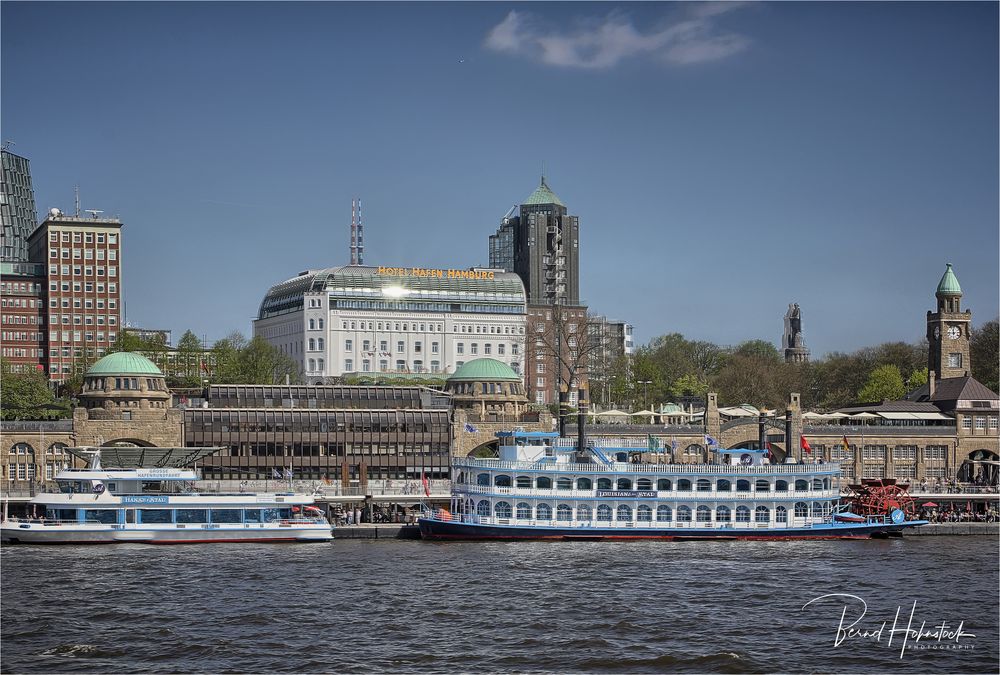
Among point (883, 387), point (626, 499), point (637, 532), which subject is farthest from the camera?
point (883, 387)

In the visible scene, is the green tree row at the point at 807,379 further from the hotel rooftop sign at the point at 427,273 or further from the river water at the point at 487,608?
the river water at the point at 487,608

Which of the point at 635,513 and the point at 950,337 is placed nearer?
the point at 635,513

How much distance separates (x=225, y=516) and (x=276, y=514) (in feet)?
10.9

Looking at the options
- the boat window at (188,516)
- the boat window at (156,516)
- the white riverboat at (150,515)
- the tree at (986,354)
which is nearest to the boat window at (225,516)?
the white riverboat at (150,515)

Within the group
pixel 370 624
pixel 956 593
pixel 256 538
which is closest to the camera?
pixel 370 624

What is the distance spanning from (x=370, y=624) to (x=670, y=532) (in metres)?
38.2

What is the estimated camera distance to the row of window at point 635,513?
96312mm

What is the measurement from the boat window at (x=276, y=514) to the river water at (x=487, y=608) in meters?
4.10

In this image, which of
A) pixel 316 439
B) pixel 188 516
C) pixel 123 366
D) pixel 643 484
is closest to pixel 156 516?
pixel 188 516

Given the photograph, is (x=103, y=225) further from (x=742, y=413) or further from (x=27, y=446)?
(x=742, y=413)

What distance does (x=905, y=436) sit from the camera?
134 meters

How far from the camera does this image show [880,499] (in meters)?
103

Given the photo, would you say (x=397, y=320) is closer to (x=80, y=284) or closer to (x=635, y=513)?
(x=80, y=284)

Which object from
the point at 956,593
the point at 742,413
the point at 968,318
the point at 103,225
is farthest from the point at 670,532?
the point at 103,225
